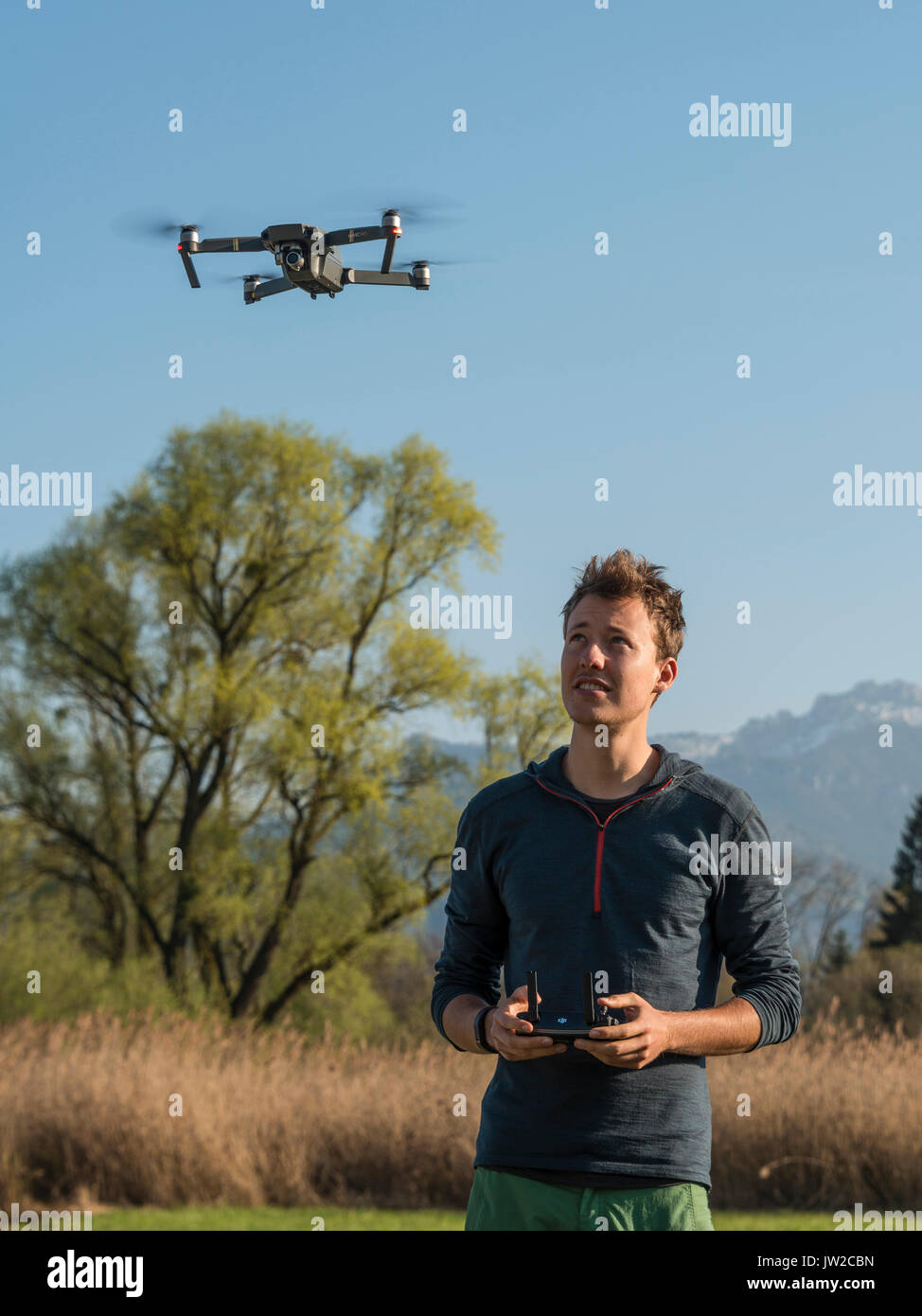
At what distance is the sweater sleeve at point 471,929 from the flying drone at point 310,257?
7488 mm

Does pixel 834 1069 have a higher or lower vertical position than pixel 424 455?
lower

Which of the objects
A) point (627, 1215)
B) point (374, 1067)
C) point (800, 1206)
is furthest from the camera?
point (374, 1067)

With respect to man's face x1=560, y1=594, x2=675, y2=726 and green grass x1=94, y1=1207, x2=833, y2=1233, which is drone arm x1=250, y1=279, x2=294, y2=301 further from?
man's face x1=560, y1=594, x2=675, y2=726

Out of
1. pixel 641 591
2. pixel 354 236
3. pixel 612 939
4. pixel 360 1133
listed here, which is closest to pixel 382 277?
pixel 354 236

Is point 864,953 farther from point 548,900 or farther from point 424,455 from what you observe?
point 548,900

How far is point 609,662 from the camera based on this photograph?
2.51 metres

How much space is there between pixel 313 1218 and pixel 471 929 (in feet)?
28.8

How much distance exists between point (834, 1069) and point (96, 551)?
20.9 metres

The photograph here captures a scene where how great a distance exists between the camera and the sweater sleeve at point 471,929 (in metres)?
2.60

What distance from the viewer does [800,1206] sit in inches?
428

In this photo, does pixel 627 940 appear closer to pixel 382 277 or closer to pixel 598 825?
pixel 598 825

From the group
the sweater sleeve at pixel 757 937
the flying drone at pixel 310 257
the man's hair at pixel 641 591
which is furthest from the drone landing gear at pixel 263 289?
the sweater sleeve at pixel 757 937
